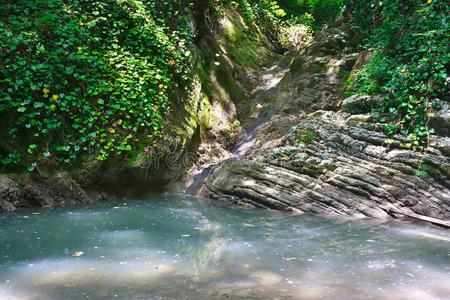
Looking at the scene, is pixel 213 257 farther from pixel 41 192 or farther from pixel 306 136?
pixel 306 136

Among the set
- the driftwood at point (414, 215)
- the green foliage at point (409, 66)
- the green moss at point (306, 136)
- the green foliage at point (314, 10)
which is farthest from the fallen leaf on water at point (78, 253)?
the green foliage at point (314, 10)

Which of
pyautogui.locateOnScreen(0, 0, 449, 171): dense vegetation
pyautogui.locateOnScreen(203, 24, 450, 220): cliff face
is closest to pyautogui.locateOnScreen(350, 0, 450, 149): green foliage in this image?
pyautogui.locateOnScreen(0, 0, 449, 171): dense vegetation

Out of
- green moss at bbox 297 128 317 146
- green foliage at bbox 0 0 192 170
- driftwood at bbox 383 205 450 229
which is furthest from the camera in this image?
green moss at bbox 297 128 317 146

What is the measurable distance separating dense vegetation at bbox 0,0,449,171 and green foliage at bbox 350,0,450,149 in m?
0.02

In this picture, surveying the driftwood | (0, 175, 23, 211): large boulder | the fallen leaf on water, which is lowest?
the fallen leaf on water

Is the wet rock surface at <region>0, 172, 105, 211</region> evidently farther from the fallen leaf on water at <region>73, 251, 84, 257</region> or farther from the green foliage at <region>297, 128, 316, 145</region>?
the green foliage at <region>297, 128, 316, 145</region>

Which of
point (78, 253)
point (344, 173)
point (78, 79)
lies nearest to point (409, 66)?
point (344, 173)

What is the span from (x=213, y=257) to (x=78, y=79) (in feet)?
15.0

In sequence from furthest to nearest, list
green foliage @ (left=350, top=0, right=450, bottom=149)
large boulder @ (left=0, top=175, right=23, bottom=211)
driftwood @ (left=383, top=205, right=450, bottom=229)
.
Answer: green foliage @ (left=350, top=0, right=450, bottom=149)
large boulder @ (left=0, top=175, right=23, bottom=211)
driftwood @ (left=383, top=205, right=450, bottom=229)

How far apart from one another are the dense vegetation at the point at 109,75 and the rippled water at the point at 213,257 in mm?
1473

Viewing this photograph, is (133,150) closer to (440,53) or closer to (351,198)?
(351,198)

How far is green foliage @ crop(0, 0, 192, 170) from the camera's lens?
22.8ft

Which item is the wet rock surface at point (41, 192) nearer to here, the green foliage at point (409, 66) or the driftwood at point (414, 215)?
the driftwood at point (414, 215)

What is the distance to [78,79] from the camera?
7.42m
